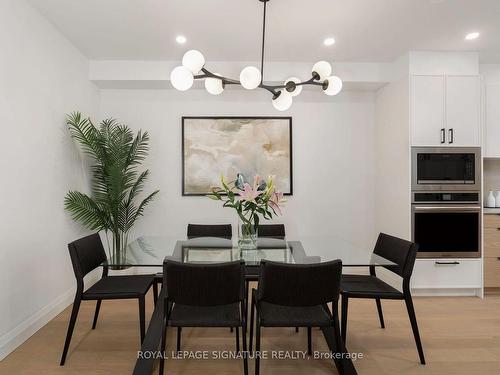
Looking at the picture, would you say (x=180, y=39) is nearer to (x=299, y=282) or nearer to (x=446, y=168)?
(x=299, y=282)

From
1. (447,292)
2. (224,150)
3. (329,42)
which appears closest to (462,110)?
(329,42)

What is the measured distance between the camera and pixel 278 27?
2977mm

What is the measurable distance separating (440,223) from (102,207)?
3.69 m

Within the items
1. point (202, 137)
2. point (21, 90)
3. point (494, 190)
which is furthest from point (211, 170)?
point (494, 190)

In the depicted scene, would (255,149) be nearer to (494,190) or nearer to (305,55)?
(305,55)

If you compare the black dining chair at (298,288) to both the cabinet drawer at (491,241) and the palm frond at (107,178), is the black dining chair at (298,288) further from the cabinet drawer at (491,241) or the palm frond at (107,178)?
the cabinet drawer at (491,241)

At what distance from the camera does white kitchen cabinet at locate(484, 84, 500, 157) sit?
372 cm

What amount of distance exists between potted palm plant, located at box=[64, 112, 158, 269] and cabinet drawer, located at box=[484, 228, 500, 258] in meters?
3.79

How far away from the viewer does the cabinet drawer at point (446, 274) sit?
11.6 ft

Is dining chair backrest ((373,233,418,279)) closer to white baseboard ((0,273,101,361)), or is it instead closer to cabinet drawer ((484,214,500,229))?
cabinet drawer ((484,214,500,229))

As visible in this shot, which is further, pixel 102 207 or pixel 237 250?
pixel 102 207

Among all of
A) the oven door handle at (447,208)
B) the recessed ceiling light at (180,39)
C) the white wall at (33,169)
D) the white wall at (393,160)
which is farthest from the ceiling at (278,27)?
the oven door handle at (447,208)

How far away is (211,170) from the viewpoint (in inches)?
164

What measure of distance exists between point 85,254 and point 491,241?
402 cm
